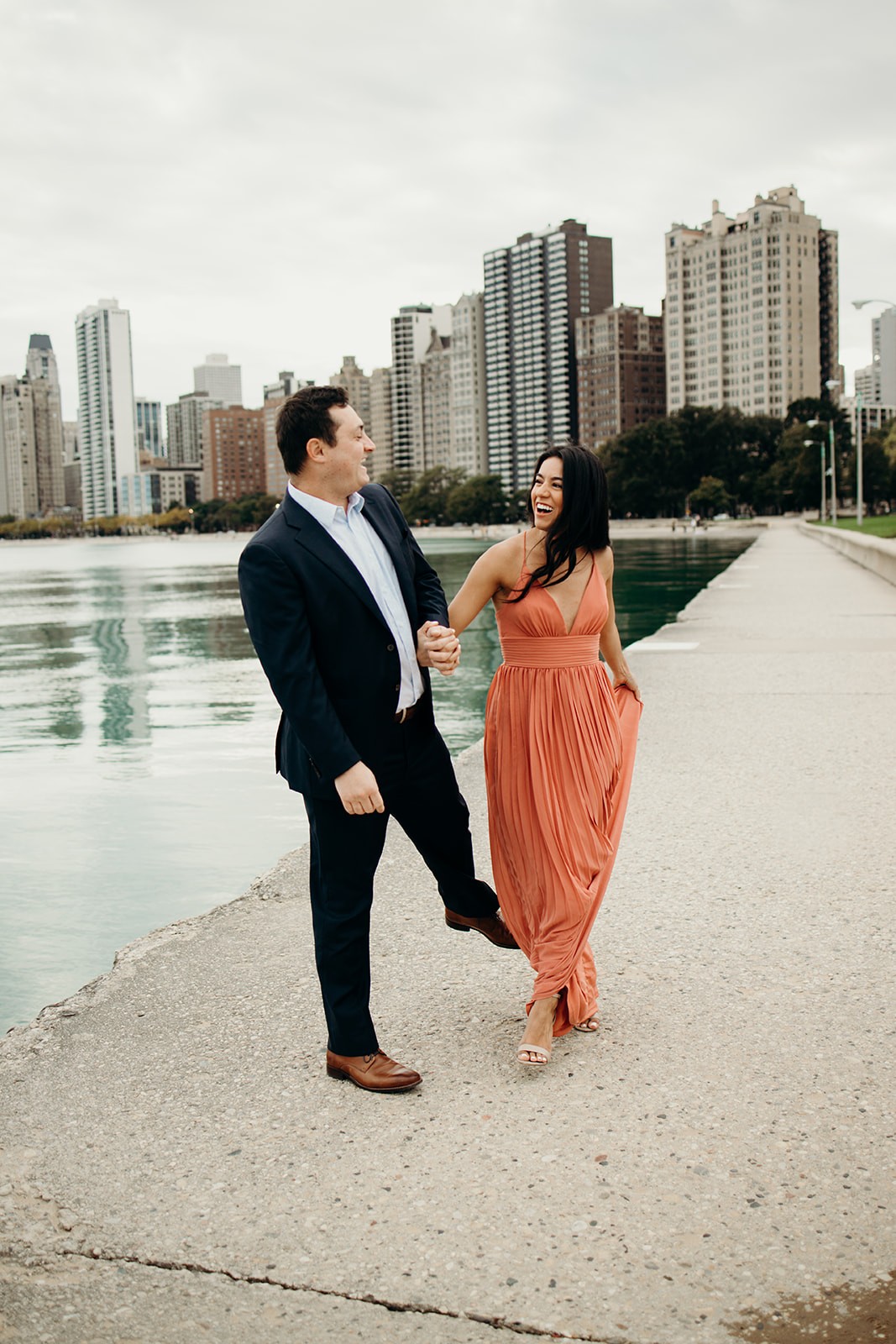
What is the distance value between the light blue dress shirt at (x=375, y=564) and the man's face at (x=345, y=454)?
64 millimetres

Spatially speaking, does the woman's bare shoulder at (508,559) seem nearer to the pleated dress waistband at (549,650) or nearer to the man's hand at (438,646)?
the pleated dress waistband at (549,650)

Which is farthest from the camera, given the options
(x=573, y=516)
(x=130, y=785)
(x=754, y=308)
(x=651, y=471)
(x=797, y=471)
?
(x=754, y=308)

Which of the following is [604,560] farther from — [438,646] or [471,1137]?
[471,1137]

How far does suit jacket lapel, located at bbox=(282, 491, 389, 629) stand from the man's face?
0.12m

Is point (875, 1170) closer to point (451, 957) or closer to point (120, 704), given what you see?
point (451, 957)

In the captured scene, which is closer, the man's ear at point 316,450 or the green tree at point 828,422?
the man's ear at point 316,450

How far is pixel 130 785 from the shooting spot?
995 centimetres

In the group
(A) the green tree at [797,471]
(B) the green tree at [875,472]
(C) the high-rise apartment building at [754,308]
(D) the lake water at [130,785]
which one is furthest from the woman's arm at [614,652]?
(C) the high-rise apartment building at [754,308]

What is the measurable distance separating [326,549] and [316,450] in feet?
0.90

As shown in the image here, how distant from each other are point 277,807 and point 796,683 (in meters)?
4.86

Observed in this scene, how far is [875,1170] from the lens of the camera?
2760mm

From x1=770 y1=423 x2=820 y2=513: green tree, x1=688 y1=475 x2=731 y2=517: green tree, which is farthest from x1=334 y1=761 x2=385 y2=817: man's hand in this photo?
x1=688 y1=475 x2=731 y2=517: green tree

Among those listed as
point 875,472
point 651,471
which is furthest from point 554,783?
point 651,471

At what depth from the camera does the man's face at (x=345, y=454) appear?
10.5 ft
